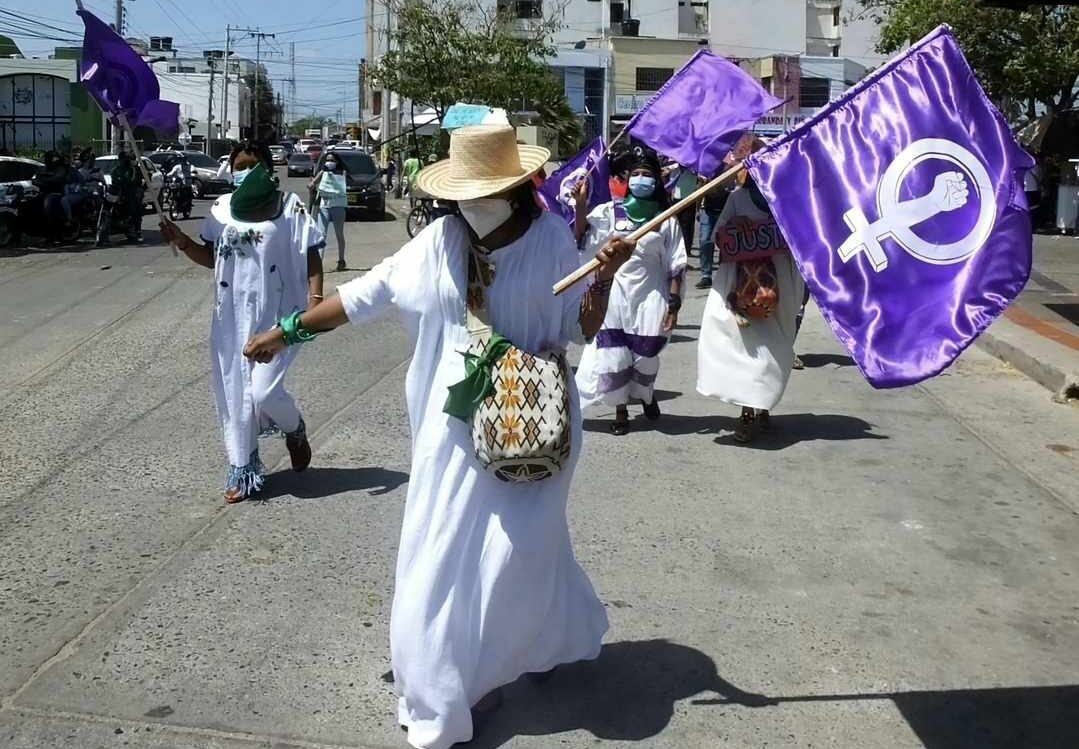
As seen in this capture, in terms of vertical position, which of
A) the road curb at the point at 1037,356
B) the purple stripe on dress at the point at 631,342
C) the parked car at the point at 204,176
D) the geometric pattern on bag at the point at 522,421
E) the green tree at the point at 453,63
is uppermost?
the green tree at the point at 453,63

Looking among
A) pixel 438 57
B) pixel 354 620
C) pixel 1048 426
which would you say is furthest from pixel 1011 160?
pixel 438 57

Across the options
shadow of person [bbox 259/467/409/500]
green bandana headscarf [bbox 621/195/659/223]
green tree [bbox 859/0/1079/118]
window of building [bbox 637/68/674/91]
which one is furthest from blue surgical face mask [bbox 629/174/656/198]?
window of building [bbox 637/68/674/91]

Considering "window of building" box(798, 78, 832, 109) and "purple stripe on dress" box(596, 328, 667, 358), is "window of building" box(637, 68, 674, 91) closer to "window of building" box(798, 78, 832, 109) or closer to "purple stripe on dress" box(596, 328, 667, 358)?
"window of building" box(798, 78, 832, 109)

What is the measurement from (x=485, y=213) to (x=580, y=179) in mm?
4903

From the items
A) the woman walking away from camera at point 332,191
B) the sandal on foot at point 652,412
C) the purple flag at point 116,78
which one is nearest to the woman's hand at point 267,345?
the purple flag at point 116,78

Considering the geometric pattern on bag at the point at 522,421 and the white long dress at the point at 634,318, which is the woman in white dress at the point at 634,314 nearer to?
the white long dress at the point at 634,318

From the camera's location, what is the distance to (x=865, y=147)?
3.52 meters

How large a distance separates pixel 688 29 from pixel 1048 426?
5419 centimetres

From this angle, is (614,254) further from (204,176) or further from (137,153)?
(204,176)

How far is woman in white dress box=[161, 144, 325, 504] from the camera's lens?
612 centimetres

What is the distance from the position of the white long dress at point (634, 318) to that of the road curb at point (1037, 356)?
327 centimetres

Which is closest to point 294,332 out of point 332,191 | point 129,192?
point 332,191

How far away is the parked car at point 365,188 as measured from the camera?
3036cm

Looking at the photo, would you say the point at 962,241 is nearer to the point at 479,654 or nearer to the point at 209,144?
the point at 479,654
